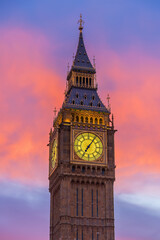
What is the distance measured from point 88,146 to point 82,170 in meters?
4.01

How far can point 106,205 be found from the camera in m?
84.9

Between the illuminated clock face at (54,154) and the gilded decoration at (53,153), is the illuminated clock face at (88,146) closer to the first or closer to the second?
the gilded decoration at (53,153)

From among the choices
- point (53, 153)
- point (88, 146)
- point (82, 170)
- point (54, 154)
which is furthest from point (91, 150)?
point (53, 153)

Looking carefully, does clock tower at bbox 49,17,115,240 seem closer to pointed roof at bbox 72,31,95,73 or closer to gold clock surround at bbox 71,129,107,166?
gold clock surround at bbox 71,129,107,166

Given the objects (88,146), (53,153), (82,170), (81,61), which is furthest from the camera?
(81,61)

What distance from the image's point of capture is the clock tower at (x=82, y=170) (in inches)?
Result: 3263

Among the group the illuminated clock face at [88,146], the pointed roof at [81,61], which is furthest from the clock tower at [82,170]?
the pointed roof at [81,61]

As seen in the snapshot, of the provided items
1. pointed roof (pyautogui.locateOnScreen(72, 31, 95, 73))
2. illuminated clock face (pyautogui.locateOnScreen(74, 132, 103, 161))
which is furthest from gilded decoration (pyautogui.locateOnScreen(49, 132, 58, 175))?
pointed roof (pyautogui.locateOnScreen(72, 31, 95, 73))

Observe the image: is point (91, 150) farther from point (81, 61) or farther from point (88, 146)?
point (81, 61)

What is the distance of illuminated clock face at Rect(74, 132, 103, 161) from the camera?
86.8 metres

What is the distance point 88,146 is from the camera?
286ft

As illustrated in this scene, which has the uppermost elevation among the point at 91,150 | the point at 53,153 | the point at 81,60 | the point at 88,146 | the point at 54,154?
the point at 81,60

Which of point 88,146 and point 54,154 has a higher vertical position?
point 88,146

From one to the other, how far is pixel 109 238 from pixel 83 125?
18.2m
